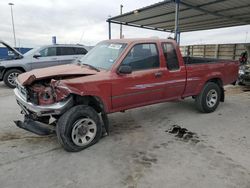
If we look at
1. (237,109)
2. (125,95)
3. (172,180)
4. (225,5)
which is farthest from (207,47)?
(172,180)

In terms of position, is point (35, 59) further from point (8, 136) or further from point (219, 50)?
point (219, 50)

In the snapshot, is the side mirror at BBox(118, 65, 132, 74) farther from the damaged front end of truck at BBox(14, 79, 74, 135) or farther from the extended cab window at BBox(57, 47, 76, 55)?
the extended cab window at BBox(57, 47, 76, 55)

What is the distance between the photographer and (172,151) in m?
3.70

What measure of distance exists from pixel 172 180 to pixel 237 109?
4.16 metres

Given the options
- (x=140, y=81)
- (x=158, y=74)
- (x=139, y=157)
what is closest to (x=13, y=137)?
(x=139, y=157)

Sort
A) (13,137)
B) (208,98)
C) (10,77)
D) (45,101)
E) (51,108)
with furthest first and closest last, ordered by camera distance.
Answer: (10,77)
(208,98)
(13,137)
(45,101)
(51,108)

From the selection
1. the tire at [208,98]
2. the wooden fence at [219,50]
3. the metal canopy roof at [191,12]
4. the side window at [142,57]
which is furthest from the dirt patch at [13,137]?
the wooden fence at [219,50]

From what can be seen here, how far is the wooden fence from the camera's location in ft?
52.9

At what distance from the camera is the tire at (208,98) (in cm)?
556

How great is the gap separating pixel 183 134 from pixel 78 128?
2128 millimetres

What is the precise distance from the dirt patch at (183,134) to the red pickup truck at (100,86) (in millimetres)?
681

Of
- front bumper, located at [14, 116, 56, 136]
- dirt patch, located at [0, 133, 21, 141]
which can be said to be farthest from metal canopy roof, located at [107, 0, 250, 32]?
dirt patch, located at [0, 133, 21, 141]

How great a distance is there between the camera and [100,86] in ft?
12.5

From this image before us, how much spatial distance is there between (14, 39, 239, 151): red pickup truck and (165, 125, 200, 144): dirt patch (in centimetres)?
68
